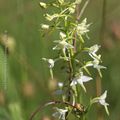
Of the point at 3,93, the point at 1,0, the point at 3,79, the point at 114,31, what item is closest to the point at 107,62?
the point at 114,31

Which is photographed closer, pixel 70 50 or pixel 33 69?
pixel 70 50

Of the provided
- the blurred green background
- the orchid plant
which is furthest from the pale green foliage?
the blurred green background

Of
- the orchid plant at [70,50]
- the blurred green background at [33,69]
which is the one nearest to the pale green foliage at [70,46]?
the orchid plant at [70,50]

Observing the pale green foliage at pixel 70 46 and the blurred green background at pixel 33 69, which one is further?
the blurred green background at pixel 33 69

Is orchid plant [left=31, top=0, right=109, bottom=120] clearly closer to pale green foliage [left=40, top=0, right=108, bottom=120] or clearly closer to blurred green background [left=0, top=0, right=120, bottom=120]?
pale green foliage [left=40, top=0, right=108, bottom=120]

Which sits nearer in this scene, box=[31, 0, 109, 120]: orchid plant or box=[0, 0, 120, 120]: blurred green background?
box=[31, 0, 109, 120]: orchid plant

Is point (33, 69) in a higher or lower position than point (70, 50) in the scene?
higher

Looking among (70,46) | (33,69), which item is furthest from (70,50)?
(33,69)

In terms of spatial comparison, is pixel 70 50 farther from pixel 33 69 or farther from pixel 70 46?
pixel 33 69

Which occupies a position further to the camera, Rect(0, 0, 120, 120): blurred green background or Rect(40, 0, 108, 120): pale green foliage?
Rect(0, 0, 120, 120): blurred green background

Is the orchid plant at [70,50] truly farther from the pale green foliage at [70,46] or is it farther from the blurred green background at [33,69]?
the blurred green background at [33,69]

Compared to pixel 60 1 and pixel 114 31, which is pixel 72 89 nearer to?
pixel 60 1
